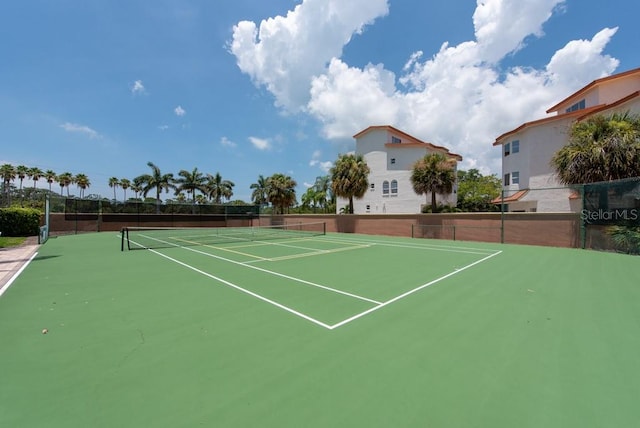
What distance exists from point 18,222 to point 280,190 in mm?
26993

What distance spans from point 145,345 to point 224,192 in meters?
50.6

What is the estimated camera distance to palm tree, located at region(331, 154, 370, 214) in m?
26.0

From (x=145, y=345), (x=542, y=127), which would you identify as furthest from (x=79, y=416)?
(x=542, y=127)

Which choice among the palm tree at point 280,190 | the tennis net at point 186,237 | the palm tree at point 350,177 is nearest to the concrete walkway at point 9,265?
the tennis net at point 186,237

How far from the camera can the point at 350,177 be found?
26031mm

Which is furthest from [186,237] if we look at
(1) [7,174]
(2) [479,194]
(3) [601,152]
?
(1) [7,174]

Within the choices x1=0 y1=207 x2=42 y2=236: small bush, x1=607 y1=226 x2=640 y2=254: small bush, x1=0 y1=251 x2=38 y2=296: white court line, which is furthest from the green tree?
x1=0 y1=207 x2=42 y2=236: small bush

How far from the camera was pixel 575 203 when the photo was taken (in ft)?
65.6

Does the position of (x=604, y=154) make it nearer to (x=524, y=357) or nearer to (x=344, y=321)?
(x=524, y=357)

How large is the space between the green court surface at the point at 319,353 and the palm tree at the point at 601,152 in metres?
10.3

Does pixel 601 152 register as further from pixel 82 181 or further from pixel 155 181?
pixel 82 181

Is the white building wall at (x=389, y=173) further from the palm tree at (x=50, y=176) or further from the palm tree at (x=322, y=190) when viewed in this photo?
the palm tree at (x=50, y=176)

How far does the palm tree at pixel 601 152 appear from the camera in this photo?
13.0m

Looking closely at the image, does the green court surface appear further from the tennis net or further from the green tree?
the green tree
